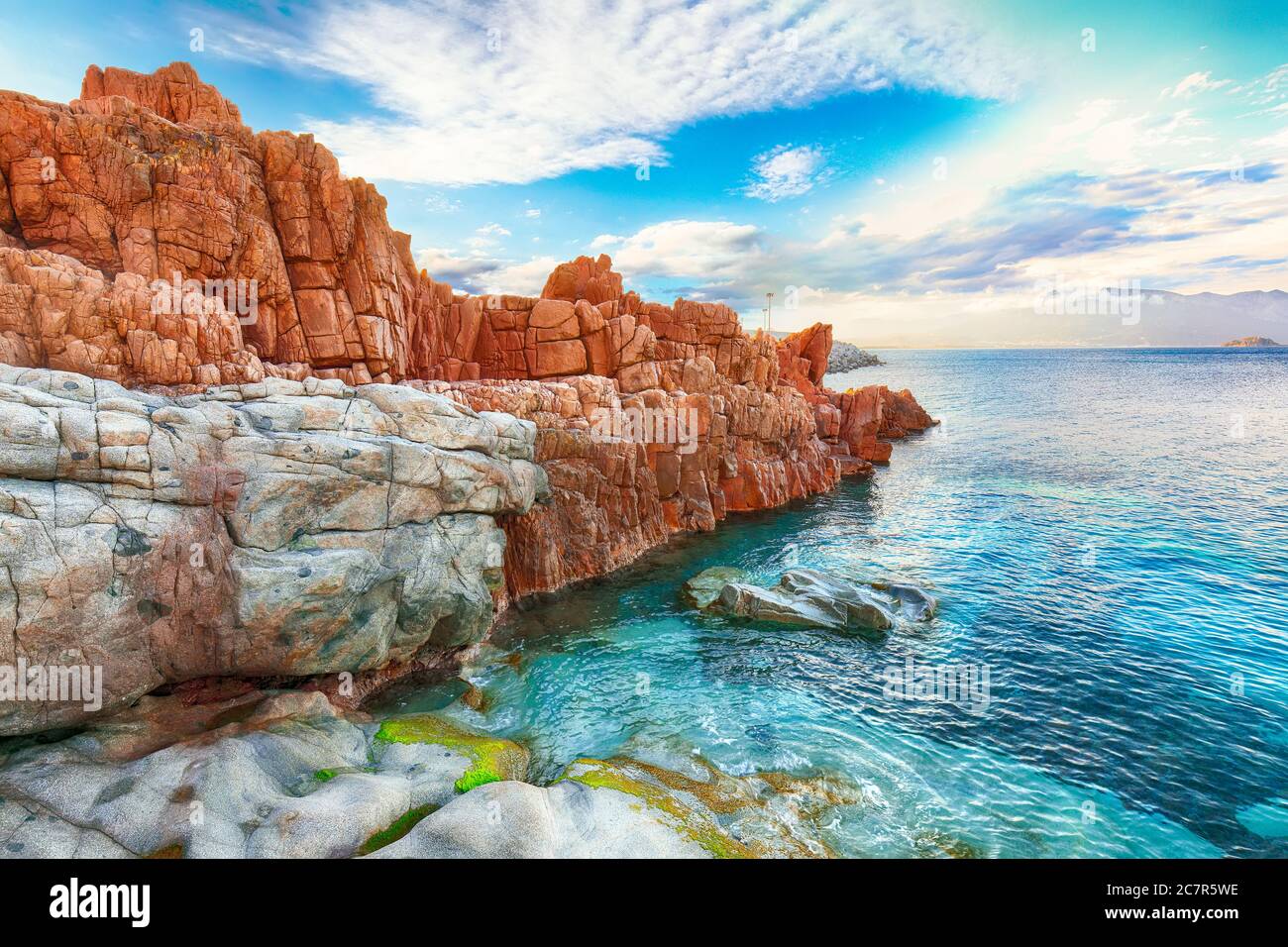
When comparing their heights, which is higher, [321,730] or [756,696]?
[321,730]

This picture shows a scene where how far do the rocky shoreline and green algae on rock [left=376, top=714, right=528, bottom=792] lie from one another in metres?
0.15

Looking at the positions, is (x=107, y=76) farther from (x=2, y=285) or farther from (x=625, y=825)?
(x=625, y=825)

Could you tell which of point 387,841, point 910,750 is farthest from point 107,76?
point 910,750

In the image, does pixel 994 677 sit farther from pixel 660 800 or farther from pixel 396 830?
pixel 396 830

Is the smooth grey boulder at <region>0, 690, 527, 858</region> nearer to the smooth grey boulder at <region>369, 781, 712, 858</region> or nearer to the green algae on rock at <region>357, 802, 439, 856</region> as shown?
the green algae on rock at <region>357, 802, 439, 856</region>

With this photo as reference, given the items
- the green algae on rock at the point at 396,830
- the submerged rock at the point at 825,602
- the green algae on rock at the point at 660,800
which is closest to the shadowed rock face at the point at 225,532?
the green algae on rock at the point at 396,830

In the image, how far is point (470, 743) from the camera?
1888cm

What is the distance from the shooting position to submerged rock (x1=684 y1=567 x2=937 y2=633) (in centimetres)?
3011

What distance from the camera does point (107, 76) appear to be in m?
37.4

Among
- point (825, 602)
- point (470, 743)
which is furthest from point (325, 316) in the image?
point (825, 602)

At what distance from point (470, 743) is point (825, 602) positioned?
65.7ft
